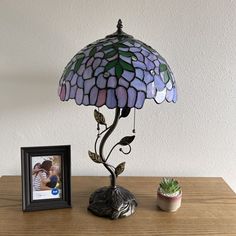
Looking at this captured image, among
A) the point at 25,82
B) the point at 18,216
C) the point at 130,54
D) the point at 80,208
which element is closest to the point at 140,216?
the point at 80,208

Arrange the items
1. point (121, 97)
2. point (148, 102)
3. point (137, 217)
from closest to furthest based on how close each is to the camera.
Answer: point (121, 97) → point (137, 217) → point (148, 102)

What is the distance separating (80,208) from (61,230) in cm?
11

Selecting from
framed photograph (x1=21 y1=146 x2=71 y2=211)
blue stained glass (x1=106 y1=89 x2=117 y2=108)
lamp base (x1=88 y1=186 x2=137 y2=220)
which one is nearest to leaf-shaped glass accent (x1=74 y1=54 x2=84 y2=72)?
blue stained glass (x1=106 y1=89 x2=117 y2=108)

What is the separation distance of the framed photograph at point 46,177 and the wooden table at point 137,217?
3cm

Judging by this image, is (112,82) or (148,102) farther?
(148,102)

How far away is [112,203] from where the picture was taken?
0.72 m

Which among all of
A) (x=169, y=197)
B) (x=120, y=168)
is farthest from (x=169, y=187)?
(x=120, y=168)

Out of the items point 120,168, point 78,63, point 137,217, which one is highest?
point 78,63

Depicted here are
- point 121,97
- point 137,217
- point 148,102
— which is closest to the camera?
point 121,97

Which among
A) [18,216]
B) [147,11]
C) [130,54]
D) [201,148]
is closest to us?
[130,54]

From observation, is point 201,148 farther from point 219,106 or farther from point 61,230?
point 61,230

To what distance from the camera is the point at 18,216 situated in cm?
71

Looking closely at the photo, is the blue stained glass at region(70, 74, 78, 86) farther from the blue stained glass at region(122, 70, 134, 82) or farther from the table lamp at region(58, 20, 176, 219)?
the blue stained glass at region(122, 70, 134, 82)

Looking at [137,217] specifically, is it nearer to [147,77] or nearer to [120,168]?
[120,168]
